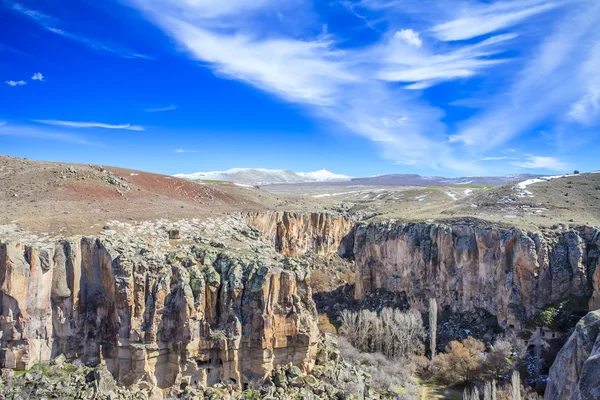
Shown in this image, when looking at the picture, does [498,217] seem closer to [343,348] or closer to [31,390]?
[343,348]

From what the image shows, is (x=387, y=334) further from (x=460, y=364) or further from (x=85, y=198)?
(x=85, y=198)

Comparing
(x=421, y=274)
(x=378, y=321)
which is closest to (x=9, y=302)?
(x=378, y=321)

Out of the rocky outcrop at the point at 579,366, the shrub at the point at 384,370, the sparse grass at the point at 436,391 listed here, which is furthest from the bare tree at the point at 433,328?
the rocky outcrop at the point at 579,366

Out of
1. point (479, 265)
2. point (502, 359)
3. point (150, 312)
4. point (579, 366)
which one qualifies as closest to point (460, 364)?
point (502, 359)

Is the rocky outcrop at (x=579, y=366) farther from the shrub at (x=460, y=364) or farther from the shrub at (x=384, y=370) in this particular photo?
the shrub at (x=460, y=364)

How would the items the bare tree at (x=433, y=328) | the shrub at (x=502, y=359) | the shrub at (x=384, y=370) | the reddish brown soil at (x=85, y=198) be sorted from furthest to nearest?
1. the bare tree at (x=433, y=328)
2. the shrub at (x=502, y=359)
3. the reddish brown soil at (x=85, y=198)
4. the shrub at (x=384, y=370)
